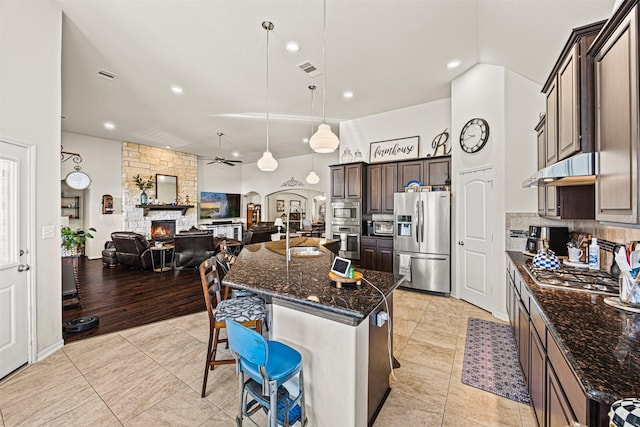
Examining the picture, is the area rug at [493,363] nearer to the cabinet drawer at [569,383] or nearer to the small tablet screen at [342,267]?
the cabinet drawer at [569,383]

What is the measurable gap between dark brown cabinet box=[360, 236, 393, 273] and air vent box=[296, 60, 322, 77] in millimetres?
3155

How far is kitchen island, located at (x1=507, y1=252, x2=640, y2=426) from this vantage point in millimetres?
853

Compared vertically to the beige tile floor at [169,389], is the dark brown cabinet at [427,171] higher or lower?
higher

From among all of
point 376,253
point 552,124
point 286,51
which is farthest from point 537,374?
point 286,51

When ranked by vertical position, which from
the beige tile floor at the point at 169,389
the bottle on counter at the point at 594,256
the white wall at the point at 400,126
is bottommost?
the beige tile floor at the point at 169,389

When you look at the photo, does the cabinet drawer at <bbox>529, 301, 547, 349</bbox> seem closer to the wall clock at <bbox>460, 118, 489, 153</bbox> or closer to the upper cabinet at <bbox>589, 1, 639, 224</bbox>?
the upper cabinet at <bbox>589, 1, 639, 224</bbox>

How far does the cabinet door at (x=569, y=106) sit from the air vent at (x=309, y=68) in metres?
2.86

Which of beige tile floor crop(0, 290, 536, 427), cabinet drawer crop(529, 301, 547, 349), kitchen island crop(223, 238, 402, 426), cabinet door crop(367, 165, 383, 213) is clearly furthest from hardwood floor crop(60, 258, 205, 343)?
cabinet drawer crop(529, 301, 547, 349)

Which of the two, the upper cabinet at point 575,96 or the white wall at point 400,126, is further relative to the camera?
the white wall at point 400,126

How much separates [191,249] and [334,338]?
5427 millimetres

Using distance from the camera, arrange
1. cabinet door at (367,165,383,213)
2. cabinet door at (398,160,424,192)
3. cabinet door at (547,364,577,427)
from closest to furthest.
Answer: cabinet door at (547,364,577,427)
cabinet door at (398,160,424,192)
cabinet door at (367,165,383,213)

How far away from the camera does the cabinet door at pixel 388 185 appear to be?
5352 mm

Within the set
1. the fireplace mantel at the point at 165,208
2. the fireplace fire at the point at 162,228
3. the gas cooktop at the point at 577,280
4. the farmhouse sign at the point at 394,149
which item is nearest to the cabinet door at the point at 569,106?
the gas cooktop at the point at 577,280

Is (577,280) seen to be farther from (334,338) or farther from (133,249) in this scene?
(133,249)
